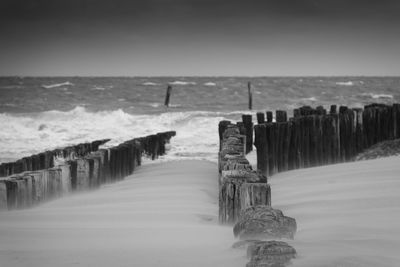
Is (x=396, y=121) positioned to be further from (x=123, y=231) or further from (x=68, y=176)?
(x=123, y=231)

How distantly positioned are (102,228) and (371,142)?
635 centimetres

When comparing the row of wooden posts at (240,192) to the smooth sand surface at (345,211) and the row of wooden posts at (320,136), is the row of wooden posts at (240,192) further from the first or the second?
the row of wooden posts at (320,136)

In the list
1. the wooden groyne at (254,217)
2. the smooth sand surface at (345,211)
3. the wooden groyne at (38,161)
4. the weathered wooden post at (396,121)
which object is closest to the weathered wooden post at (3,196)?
the wooden groyne at (254,217)

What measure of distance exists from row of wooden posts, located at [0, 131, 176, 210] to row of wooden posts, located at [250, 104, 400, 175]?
196 cm

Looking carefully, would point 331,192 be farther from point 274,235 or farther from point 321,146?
point 321,146

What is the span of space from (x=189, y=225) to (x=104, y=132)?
1612 centimetres

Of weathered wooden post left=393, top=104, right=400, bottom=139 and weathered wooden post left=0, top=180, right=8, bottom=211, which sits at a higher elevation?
weathered wooden post left=393, top=104, right=400, bottom=139

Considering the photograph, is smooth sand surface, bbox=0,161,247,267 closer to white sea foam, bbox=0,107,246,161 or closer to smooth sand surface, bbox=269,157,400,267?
smooth sand surface, bbox=269,157,400,267

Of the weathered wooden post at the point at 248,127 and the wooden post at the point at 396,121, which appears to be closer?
the wooden post at the point at 396,121

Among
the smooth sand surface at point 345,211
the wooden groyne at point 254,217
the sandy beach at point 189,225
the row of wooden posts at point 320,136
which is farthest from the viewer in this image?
the row of wooden posts at point 320,136

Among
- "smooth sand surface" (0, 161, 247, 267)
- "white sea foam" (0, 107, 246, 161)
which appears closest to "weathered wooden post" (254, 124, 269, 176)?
"smooth sand surface" (0, 161, 247, 267)

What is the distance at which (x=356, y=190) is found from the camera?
17.4ft

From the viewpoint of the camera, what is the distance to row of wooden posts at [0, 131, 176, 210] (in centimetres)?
523

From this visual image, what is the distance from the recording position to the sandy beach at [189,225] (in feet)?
10.6
